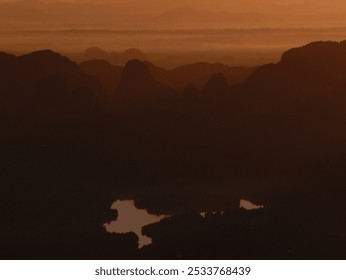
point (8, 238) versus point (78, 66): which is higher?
point (78, 66)

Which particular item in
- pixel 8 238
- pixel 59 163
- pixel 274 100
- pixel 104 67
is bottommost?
pixel 8 238

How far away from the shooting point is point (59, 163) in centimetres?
194

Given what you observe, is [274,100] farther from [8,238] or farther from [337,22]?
[8,238]

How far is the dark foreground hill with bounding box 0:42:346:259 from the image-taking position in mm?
1928

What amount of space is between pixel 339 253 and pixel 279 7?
96 centimetres

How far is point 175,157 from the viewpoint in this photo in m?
1.95

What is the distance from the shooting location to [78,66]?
1942 millimetres

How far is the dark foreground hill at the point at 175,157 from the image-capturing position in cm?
193

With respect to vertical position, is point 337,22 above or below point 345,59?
above

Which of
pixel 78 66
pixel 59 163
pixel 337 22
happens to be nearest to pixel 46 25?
pixel 78 66
